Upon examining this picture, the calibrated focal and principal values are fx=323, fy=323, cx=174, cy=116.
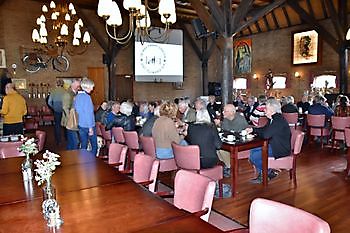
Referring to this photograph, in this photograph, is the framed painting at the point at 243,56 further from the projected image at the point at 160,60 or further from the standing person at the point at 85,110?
the standing person at the point at 85,110

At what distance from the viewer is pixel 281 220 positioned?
168cm

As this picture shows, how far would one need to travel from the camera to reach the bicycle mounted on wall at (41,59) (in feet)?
43.0

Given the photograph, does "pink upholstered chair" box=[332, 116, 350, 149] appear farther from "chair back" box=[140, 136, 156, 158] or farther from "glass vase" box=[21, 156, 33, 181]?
"glass vase" box=[21, 156, 33, 181]

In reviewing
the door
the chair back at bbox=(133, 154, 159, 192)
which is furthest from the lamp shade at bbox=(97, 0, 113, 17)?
the door

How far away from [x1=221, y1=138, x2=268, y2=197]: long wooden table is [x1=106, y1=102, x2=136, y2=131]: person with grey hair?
2.38 m

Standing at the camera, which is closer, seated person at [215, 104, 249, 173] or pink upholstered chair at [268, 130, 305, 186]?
pink upholstered chair at [268, 130, 305, 186]

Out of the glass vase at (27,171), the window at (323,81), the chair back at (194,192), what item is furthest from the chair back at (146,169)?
the window at (323,81)

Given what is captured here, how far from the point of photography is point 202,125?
13.2 ft

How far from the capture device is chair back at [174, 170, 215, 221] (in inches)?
84.0

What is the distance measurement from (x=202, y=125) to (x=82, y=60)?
38.7ft

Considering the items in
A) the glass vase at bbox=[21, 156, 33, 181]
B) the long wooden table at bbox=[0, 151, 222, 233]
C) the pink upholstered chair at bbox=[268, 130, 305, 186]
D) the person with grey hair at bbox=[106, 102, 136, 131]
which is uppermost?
the person with grey hair at bbox=[106, 102, 136, 131]

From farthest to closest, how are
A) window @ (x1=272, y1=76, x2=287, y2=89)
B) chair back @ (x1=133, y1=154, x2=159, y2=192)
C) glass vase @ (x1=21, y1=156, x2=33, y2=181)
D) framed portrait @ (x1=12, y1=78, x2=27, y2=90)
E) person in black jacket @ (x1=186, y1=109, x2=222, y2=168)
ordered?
window @ (x1=272, y1=76, x2=287, y2=89) → framed portrait @ (x1=12, y1=78, x2=27, y2=90) → person in black jacket @ (x1=186, y1=109, x2=222, y2=168) → chair back @ (x1=133, y1=154, x2=159, y2=192) → glass vase @ (x1=21, y1=156, x2=33, y2=181)

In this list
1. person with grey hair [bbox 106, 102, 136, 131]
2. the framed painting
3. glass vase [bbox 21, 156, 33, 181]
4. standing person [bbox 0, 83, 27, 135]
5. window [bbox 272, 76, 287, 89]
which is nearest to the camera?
glass vase [bbox 21, 156, 33, 181]

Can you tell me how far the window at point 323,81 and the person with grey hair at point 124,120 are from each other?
35.2 feet
